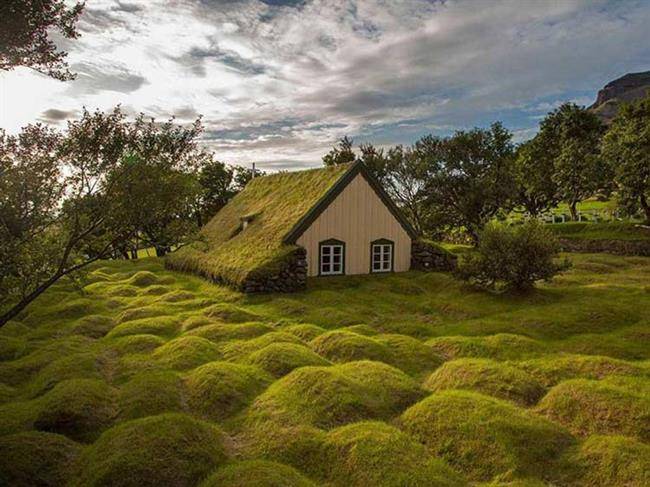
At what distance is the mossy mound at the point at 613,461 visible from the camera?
27.0ft

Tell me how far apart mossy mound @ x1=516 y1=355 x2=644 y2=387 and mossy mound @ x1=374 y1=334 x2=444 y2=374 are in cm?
268

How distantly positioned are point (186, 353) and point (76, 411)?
4.62m

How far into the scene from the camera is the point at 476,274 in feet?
77.6

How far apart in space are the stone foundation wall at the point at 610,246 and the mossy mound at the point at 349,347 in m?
29.9

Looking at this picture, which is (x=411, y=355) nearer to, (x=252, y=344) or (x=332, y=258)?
(x=252, y=344)

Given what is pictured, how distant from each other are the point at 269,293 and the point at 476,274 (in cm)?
1127

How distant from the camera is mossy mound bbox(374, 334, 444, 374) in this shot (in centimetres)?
1461

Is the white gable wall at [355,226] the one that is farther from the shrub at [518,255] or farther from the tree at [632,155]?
the tree at [632,155]

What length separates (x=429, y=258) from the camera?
3153 cm

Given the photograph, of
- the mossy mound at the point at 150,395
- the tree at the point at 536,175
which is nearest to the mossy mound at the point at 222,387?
the mossy mound at the point at 150,395

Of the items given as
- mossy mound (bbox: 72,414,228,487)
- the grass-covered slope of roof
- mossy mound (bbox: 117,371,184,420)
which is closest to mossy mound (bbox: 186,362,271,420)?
mossy mound (bbox: 117,371,184,420)

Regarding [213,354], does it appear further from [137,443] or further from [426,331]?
[426,331]

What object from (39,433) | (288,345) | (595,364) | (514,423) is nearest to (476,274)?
(595,364)

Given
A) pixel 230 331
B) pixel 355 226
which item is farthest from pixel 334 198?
pixel 230 331
